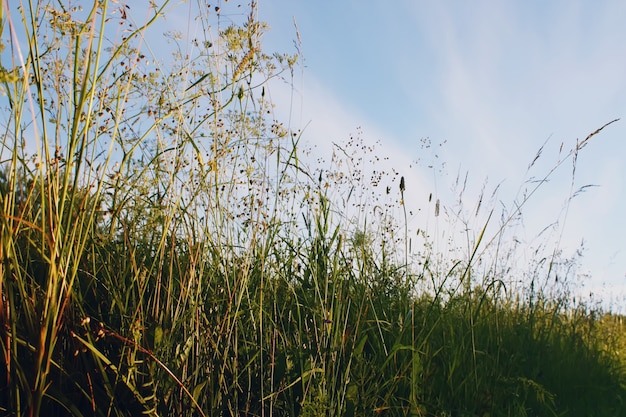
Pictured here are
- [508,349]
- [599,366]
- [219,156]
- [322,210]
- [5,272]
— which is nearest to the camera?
[5,272]

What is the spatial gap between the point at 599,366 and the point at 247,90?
9.75 ft

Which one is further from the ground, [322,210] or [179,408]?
[322,210]

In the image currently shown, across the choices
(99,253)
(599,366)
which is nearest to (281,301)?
(99,253)

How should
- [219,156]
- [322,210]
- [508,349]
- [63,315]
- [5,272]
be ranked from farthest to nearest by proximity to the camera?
[508,349]
[322,210]
[219,156]
[63,315]
[5,272]

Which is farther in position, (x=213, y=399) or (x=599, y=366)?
(x=599, y=366)

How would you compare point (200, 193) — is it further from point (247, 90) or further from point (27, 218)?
point (27, 218)

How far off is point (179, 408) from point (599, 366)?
296 cm

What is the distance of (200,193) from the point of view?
199 centimetres

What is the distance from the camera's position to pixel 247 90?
80.5 inches

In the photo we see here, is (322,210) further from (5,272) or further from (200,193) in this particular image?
(5,272)

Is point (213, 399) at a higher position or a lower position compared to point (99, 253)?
lower

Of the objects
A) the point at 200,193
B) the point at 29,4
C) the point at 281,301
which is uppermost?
the point at 29,4

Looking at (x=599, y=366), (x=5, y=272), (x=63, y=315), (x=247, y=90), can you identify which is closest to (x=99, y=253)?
(x=63, y=315)

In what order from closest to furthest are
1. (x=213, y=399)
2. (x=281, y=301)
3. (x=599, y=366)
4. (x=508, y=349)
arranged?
1. (x=213, y=399)
2. (x=281, y=301)
3. (x=508, y=349)
4. (x=599, y=366)
